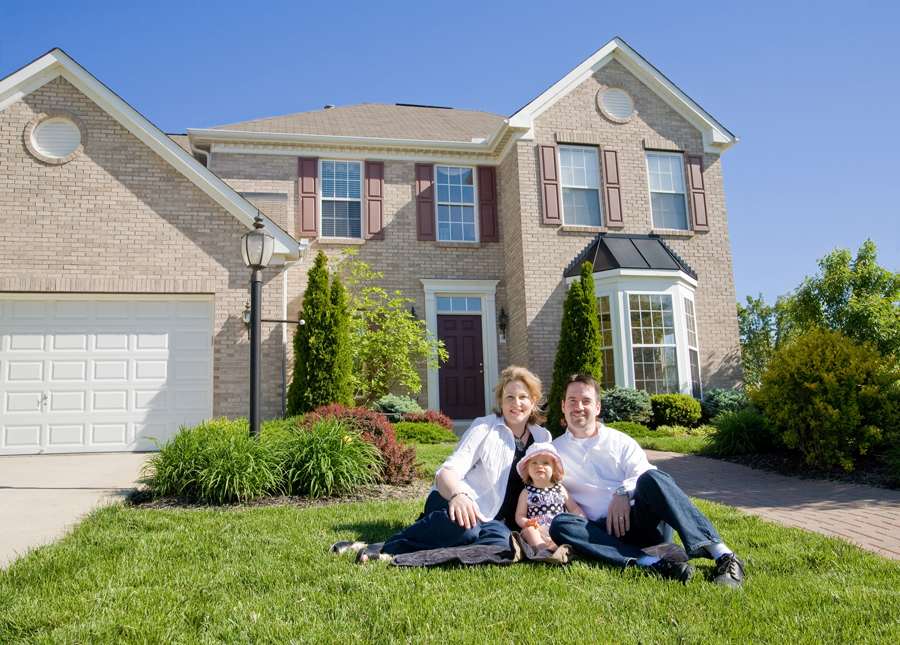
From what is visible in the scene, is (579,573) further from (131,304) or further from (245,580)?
(131,304)

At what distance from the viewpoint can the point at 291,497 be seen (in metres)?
5.68

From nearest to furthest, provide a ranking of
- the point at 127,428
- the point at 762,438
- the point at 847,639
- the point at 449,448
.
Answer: the point at 847,639
the point at 762,438
the point at 449,448
the point at 127,428

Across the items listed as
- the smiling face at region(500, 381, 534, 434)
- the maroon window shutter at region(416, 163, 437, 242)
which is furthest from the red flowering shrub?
the maroon window shutter at region(416, 163, 437, 242)

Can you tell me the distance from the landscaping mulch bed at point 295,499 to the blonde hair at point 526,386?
2.32 meters

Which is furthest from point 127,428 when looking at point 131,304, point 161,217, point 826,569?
point 826,569

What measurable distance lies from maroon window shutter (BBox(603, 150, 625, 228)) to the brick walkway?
689 cm

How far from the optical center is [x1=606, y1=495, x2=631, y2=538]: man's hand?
336 cm

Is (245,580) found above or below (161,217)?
below

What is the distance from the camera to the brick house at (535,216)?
41.4 ft

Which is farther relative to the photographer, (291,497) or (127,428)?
(127,428)

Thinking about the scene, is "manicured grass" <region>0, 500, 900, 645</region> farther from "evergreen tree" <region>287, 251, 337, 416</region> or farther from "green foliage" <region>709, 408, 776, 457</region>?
"evergreen tree" <region>287, 251, 337, 416</region>

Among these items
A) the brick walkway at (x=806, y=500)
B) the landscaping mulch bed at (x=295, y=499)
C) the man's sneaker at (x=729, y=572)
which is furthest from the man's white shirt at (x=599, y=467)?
the landscaping mulch bed at (x=295, y=499)

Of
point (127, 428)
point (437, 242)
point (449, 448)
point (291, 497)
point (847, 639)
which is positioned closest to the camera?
point (847, 639)

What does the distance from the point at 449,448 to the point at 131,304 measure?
5.74 meters
